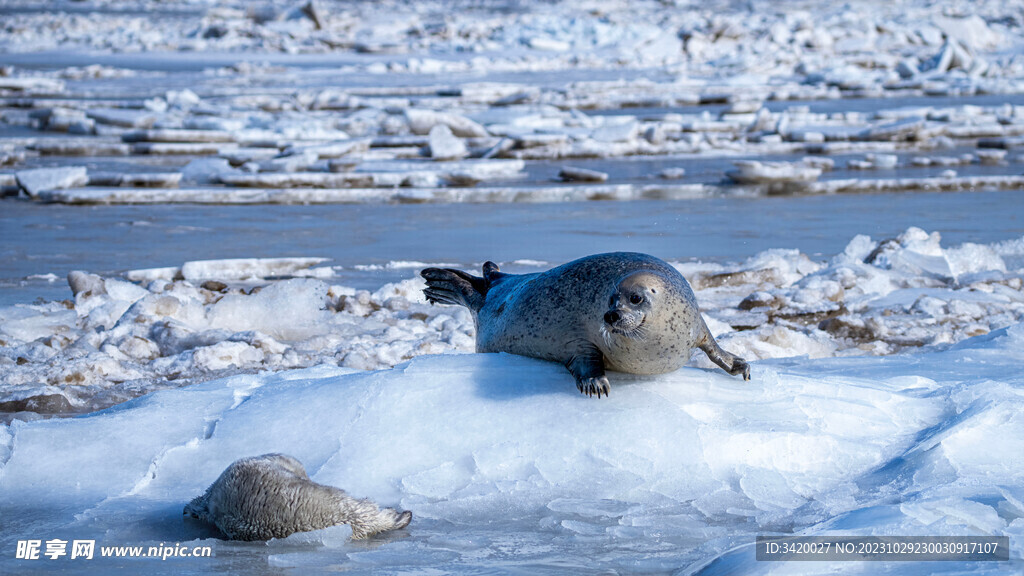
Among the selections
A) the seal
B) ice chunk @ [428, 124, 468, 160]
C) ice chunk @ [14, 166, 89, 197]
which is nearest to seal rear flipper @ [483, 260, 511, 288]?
the seal

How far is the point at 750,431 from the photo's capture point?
3020 millimetres

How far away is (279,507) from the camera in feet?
8.64

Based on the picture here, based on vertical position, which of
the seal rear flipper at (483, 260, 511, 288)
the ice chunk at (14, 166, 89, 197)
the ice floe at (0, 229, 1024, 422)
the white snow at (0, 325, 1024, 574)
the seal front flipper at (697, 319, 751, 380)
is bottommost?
the ice chunk at (14, 166, 89, 197)

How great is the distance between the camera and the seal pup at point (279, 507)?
2.64 m

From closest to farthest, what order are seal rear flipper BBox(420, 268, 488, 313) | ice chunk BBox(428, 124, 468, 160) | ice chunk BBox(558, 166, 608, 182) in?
seal rear flipper BBox(420, 268, 488, 313), ice chunk BBox(558, 166, 608, 182), ice chunk BBox(428, 124, 468, 160)

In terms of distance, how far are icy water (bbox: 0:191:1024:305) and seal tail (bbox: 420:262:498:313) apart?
7.66 ft

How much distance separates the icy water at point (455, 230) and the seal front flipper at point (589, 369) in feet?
10.9

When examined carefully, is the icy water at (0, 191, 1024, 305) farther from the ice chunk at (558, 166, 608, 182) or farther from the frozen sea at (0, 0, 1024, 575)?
the ice chunk at (558, 166, 608, 182)

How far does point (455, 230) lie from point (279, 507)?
569 cm

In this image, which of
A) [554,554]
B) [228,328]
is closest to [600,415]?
[554,554]

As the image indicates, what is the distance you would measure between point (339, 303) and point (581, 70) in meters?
22.3

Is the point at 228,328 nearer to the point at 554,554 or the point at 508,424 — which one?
the point at 508,424

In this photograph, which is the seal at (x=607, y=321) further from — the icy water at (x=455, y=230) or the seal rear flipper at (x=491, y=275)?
the icy water at (x=455, y=230)

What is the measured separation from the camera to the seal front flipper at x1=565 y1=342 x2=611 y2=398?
2.98 meters
